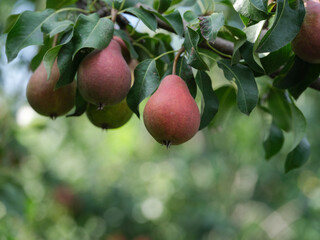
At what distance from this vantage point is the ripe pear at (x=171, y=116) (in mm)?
879

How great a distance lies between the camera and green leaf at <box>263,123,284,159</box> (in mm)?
1350

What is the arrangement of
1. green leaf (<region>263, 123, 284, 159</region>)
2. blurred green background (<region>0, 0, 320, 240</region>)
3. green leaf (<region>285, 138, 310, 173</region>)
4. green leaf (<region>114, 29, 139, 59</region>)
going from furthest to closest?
blurred green background (<region>0, 0, 320, 240</region>) → green leaf (<region>263, 123, 284, 159</region>) → green leaf (<region>285, 138, 310, 173</region>) → green leaf (<region>114, 29, 139, 59</region>)

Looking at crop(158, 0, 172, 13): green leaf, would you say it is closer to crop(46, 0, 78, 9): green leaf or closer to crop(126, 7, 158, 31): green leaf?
crop(126, 7, 158, 31): green leaf

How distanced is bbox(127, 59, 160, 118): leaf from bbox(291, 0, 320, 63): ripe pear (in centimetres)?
32

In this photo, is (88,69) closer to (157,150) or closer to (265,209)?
(265,209)

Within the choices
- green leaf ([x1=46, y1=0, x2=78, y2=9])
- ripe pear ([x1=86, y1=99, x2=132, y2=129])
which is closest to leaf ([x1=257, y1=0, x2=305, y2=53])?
ripe pear ([x1=86, y1=99, x2=132, y2=129])

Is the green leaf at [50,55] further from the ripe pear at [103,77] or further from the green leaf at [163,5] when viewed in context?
the green leaf at [163,5]

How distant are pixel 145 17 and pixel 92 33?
14cm

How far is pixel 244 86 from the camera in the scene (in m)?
0.97

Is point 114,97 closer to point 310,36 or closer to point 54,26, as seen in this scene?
point 54,26

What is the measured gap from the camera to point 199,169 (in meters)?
4.97

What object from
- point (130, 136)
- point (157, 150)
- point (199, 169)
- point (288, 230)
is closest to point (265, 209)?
point (288, 230)

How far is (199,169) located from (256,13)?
13.6 ft

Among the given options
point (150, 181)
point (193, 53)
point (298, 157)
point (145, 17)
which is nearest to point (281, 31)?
point (193, 53)
